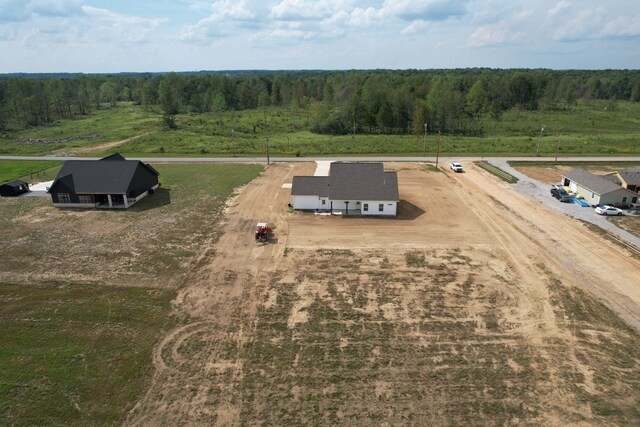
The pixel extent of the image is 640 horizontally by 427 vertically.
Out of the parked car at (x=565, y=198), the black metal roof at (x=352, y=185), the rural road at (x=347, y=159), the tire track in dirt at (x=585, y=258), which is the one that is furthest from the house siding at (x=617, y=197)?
the rural road at (x=347, y=159)

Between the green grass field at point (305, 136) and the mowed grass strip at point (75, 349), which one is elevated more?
the green grass field at point (305, 136)

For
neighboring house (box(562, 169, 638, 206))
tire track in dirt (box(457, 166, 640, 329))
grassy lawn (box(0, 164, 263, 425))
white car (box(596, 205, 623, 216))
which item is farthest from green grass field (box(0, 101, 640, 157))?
grassy lawn (box(0, 164, 263, 425))

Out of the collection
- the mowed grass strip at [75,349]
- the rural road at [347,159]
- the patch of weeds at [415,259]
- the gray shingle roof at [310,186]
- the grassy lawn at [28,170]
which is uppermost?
the gray shingle roof at [310,186]

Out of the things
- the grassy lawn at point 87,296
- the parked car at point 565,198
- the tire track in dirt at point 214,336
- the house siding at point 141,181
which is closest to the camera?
the tire track in dirt at point 214,336

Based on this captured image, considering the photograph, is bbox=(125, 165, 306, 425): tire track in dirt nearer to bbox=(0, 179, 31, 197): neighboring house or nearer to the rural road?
bbox=(0, 179, 31, 197): neighboring house

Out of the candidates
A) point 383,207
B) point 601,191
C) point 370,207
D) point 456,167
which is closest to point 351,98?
point 456,167

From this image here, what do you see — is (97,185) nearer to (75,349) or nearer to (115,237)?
(115,237)

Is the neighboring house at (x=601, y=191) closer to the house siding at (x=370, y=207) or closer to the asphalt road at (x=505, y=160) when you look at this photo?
the asphalt road at (x=505, y=160)
